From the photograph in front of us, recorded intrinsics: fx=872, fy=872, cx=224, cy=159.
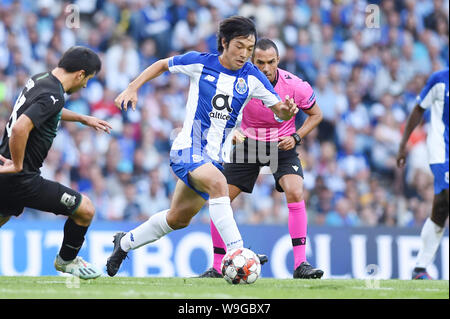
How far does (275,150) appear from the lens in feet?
29.8

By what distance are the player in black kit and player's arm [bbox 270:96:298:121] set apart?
1.69 m

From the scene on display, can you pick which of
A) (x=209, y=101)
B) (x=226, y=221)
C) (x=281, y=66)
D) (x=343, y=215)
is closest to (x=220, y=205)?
(x=226, y=221)

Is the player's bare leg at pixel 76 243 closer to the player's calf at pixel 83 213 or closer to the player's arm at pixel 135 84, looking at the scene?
the player's calf at pixel 83 213

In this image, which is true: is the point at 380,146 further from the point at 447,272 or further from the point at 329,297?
the point at 329,297

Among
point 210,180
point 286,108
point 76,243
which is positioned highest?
point 286,108

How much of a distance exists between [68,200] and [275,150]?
2.66 meters

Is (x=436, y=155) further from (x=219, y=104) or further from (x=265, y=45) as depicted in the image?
(x=219, y=104)

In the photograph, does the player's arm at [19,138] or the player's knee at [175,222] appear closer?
the player's arm at [19,138]

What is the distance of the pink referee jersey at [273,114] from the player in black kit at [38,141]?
2382mm

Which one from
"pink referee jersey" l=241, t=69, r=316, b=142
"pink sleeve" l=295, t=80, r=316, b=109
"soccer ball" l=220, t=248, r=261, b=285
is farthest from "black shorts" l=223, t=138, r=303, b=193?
"soccer ball" l=220, t=248, r=261, b=285

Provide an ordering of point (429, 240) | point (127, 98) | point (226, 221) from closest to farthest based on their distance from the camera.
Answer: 1. point (226, 221)
2. point (127, 98)
3. point (429, 240)

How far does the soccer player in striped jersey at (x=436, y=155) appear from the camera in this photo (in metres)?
9.58

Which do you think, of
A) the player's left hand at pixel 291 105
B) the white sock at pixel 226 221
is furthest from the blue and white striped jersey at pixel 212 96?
the white sock at pixel 226 221

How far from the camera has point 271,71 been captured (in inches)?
353
